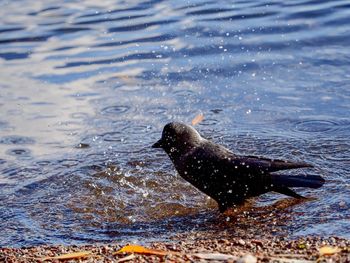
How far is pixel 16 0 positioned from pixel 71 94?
21.5 feet

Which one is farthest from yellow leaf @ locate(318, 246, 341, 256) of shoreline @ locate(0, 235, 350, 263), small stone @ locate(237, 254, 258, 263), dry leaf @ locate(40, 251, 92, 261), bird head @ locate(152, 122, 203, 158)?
bird head @ locate(152, 122, 203, 158)

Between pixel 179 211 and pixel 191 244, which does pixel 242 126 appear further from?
pixel 191 244

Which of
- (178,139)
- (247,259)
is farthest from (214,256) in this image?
(178,139)

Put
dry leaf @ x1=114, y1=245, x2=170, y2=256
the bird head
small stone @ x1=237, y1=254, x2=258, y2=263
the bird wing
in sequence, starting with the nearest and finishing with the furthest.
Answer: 1. small stone @ x1=237, y1=254, x2=258, y2=263
2. dry leaf @ x1=114, y1=245, x2=170, y2=256
3. the bird wing
4. the bird head

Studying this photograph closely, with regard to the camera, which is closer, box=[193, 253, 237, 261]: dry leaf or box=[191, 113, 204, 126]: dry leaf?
box=[193, 253, 237, 261]: dry leaf

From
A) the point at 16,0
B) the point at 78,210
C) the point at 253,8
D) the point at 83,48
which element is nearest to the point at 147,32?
the point at 83,48

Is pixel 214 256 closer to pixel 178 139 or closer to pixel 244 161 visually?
pixel 244 161

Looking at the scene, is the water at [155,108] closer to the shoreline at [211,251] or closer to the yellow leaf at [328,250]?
the shoreline at [211,251]

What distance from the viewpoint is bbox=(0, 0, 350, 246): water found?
677 cm

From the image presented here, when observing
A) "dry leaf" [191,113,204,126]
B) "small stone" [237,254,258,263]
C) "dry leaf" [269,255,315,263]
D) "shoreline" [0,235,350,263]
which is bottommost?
"dry leaf" [191,113,204,126]

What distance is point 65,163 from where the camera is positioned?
326 inches

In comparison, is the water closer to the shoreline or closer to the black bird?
the black bird

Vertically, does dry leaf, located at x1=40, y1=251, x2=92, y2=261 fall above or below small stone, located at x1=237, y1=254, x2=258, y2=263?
below

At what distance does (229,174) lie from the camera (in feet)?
23.0
